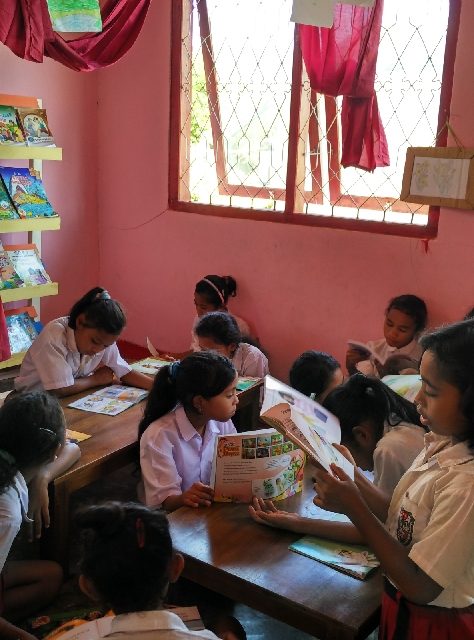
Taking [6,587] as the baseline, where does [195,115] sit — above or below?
above

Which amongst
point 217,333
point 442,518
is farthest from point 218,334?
point 442,518

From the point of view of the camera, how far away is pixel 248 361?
3277mm

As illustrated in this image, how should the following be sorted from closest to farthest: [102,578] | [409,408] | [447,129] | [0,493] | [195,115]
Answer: [102,578], [0,493], [409,408], [447,129], [195,115]

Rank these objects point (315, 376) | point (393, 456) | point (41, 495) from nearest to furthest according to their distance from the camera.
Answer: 1. point (393, 456)
2. point (41, 495)
3. point (315, 376)

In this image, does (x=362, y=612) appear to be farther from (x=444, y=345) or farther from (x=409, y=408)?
(x=409, y=408)

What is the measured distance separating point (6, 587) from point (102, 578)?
3.33 feet

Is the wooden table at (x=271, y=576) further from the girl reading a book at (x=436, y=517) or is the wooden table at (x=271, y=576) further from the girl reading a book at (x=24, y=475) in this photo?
the girl reading a book at (x=24, y=475)

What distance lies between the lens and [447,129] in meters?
3.25

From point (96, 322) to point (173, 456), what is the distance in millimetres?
784

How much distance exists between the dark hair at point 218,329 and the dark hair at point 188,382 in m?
0.93

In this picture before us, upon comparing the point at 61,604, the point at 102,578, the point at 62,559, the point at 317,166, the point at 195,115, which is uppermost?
the point at 195,115

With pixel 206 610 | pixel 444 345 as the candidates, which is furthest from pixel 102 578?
pixel 206 610

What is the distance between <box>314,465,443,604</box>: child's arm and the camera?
130cm

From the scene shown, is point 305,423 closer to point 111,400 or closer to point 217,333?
point 111,400
